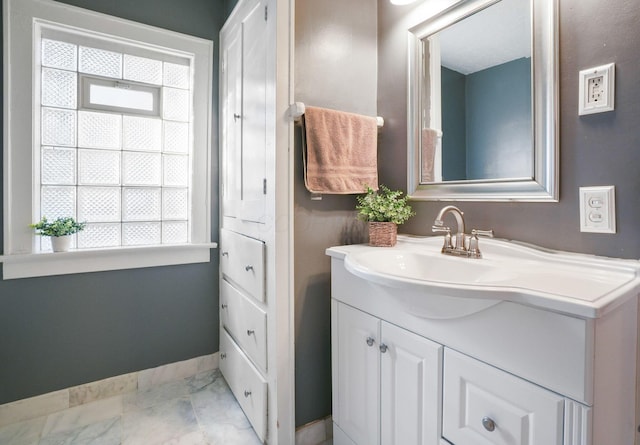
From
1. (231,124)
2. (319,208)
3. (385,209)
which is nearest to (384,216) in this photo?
(385,209)

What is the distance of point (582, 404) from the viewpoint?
0.64m

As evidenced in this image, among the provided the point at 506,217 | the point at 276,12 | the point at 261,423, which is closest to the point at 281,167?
the point at 276,12

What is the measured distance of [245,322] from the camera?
64.9 inches

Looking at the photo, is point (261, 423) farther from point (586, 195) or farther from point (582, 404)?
point (586, 195)

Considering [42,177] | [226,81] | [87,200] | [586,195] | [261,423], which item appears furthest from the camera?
[226,81]

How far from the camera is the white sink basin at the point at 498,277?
0.68m

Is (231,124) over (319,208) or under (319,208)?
over

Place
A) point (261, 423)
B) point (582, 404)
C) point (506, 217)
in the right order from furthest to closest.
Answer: point (261, 423)
point (506, 217)
point (582, 404)

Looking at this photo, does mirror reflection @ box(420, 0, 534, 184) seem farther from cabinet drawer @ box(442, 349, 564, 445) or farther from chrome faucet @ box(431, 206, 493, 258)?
cabinet drawer @ box(442, 349, 564, 445)

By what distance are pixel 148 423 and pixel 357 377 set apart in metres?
1.12

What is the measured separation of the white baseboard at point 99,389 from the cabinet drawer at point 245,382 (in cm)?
18

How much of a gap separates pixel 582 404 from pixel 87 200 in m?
2.15

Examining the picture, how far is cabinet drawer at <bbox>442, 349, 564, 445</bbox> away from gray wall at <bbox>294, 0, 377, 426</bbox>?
677mm

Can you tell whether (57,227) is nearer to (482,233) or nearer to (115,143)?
(115,143)
